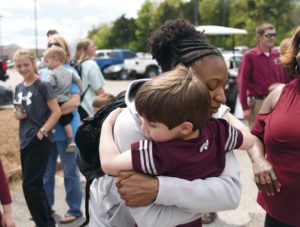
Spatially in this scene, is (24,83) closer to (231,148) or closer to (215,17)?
(231,148)

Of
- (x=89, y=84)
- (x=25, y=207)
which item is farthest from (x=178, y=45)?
(x=25, y=207)

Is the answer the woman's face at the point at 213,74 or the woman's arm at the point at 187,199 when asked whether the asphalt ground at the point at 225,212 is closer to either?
the woman's arm at the point at 187,199

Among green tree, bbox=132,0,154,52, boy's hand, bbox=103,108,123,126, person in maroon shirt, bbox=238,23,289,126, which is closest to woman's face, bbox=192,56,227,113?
boy's hand, bbox=103,108,123,126

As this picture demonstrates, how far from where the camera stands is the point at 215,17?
149ft

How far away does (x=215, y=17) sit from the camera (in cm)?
4541

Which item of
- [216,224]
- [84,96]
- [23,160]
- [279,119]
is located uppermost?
[279,119]

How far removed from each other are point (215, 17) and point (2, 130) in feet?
132

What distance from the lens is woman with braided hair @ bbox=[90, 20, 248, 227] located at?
148 cm

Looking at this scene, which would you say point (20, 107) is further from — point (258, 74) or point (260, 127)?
point (258, 74)

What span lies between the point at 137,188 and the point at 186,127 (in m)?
0.26

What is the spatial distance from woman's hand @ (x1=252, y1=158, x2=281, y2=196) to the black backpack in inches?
36.6

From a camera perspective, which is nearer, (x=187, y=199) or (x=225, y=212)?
(x=187, y=199)

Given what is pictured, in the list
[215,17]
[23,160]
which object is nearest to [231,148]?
[23,160]

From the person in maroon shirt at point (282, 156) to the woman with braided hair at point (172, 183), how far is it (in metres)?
0.70
